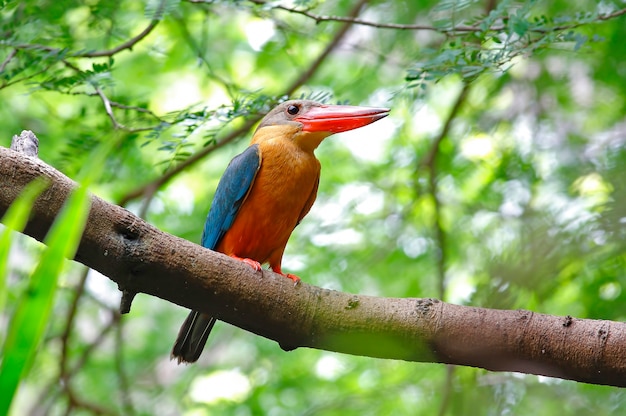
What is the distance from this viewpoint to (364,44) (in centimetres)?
773

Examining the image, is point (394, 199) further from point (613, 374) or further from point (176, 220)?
point (613, 374)

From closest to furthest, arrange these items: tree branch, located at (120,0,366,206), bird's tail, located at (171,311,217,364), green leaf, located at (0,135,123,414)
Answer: green leaf, located at (0,135,123,414) < bird's tail, located at (171,311,217,364) < tree branch, located at (120,0,366,206)

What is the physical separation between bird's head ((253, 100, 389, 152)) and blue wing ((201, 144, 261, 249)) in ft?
0.88

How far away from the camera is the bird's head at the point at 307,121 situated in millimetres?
5328

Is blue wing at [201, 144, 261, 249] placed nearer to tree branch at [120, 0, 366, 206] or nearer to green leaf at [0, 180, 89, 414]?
tree branch at [120, 0, 366, 206]

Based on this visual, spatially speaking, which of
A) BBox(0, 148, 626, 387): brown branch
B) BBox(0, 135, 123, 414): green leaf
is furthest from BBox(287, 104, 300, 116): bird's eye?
BBox(0, 135, 123, 414): green leaf

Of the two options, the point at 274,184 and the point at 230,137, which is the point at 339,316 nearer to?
the point at 274,184

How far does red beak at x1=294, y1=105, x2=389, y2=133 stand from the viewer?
204 inches

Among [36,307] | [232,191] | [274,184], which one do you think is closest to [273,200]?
[274,184]

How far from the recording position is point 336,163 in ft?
25.5

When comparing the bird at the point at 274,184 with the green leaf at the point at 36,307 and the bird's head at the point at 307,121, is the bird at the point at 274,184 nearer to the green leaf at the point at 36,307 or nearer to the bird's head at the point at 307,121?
the bird's head at the point at 307,121

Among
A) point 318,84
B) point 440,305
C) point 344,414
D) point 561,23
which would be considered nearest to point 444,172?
point 318,84

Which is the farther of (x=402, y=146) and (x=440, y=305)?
(x=402, y=146)

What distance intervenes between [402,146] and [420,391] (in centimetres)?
240
